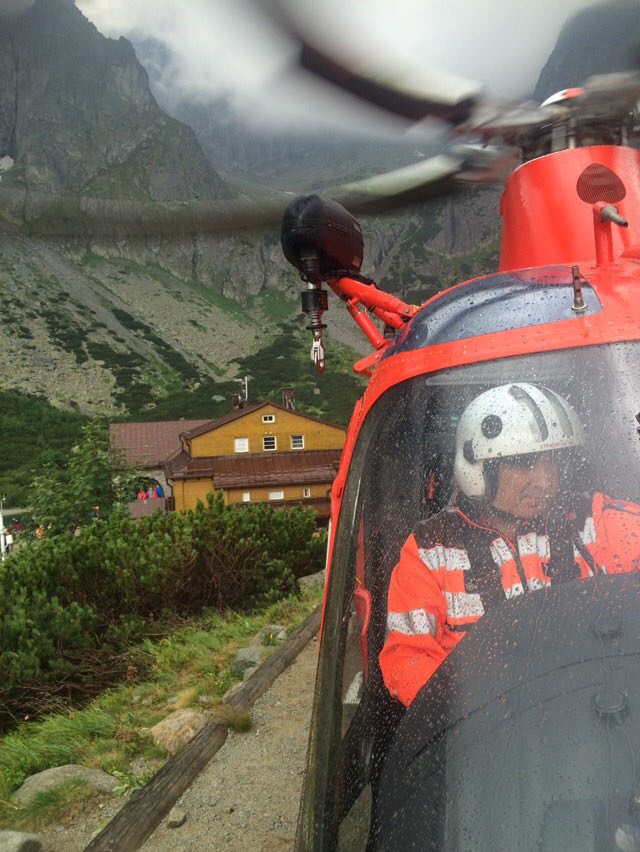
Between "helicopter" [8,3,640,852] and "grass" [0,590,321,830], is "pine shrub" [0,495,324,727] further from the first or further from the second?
"helicopter" [8,3,640,852]

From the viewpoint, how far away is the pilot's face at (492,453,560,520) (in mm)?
1562

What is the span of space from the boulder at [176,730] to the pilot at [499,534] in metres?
3.39

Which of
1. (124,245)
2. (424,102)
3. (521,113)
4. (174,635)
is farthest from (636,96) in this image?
(174,635)

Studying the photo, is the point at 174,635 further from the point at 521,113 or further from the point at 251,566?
the point at 521,113

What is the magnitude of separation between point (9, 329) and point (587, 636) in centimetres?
9068

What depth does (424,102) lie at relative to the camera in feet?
9.76

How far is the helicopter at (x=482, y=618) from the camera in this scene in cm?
122

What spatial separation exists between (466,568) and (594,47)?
2091 mm

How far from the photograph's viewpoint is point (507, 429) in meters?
1.71

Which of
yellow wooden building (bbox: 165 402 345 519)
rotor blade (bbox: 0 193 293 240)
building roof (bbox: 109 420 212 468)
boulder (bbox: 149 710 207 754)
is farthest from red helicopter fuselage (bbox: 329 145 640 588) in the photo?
building roof (bbox: 109 420 212 468)

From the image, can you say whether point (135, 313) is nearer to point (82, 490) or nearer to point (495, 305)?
point (82, 490)

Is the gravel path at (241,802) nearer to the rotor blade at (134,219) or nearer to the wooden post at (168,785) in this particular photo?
the wooden post at (168,785)

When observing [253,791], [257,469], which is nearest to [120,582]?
[253,791]

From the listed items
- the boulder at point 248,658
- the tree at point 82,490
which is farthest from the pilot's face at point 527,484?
the tree at point 82,490
